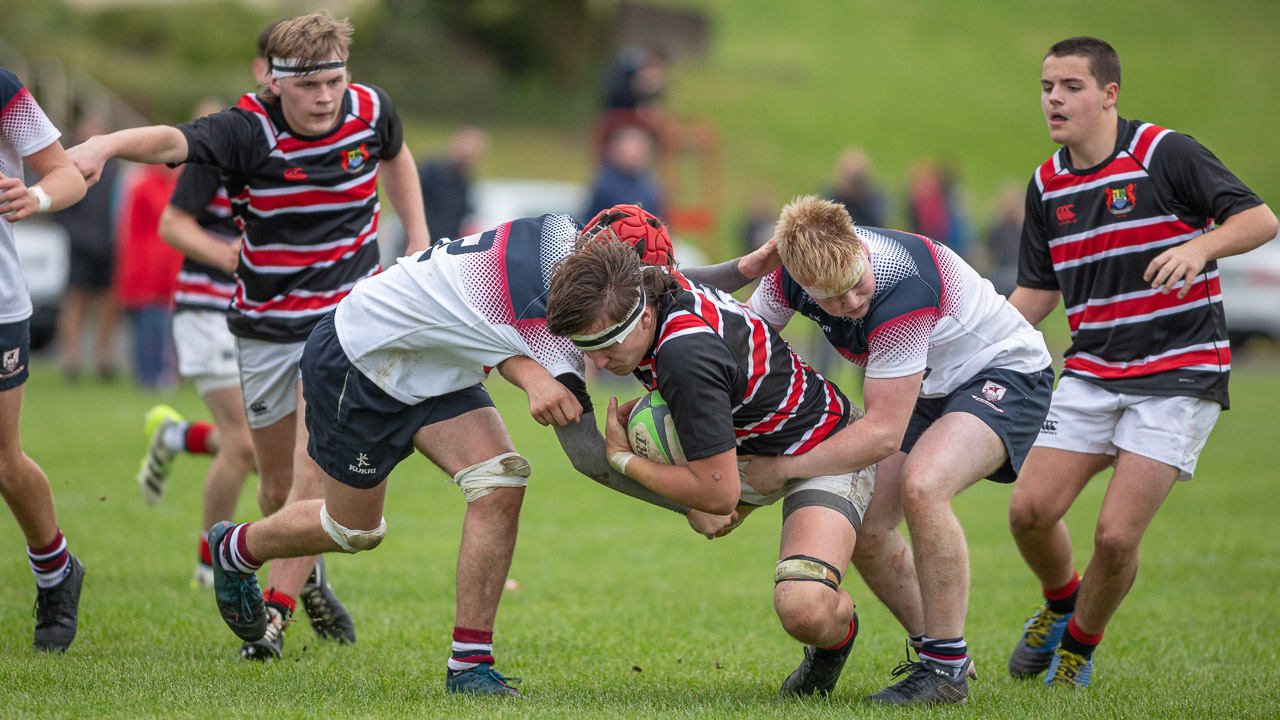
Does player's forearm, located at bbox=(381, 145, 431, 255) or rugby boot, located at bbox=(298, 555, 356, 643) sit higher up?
player's forearm, located at bbox=(381, 145, 431, 255)

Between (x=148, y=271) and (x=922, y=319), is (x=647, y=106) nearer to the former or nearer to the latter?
(x=148, y=271)

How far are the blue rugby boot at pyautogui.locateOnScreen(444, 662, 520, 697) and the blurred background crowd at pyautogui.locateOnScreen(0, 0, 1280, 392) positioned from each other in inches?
347

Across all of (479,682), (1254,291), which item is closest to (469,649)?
(479,682)

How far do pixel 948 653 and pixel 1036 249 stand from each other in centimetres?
184

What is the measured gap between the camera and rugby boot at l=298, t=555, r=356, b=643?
5.24 m

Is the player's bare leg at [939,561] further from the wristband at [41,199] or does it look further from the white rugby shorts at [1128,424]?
the wristband at [41,199]

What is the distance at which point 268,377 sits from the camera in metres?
5.25

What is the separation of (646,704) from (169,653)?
6.69ft

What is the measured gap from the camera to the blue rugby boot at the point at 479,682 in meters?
4.23

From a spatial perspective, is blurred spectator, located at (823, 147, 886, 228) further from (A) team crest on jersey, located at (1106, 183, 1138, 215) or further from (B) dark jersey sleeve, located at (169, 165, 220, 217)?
(B) dark jersey sleeve, located at (169, 165, 220, 217)

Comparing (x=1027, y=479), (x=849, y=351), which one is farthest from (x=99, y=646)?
(x=1027, y=479)

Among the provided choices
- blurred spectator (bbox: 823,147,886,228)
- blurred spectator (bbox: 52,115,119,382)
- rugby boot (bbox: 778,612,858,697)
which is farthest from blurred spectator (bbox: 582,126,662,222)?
rugby boot (bbox: 778,612,858,697)

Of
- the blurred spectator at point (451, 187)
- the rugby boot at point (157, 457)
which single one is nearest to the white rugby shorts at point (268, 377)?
the rugby boot at point (157, 457)

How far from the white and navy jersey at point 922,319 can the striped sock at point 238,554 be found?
2174 mm
